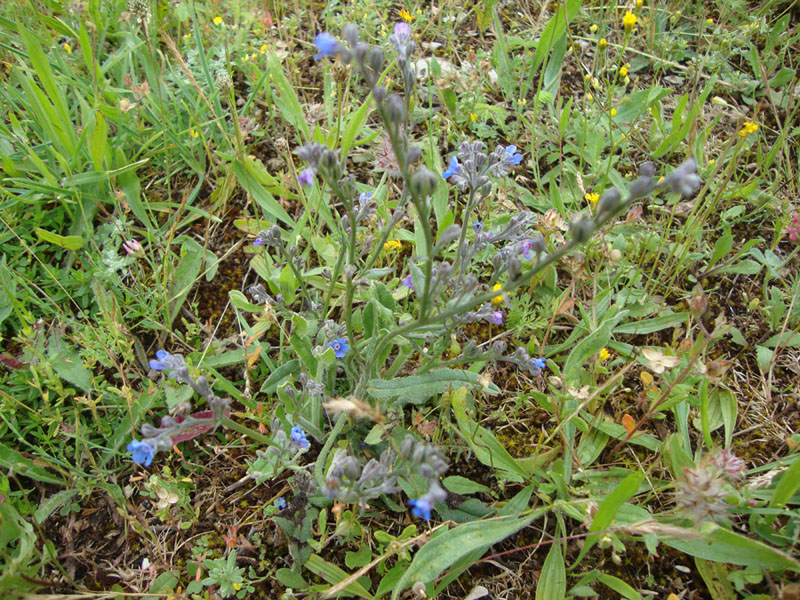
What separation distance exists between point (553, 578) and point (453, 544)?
530 mm

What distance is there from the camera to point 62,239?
3242 millimetres

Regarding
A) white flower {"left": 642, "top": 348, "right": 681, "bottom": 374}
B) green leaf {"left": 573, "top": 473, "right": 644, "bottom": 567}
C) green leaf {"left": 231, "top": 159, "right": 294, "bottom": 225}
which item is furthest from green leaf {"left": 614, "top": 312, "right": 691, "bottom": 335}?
green leaf {"left": 231, "top": 159, "right": 294, "bottom": 225}

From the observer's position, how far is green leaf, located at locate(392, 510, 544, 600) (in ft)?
7.68

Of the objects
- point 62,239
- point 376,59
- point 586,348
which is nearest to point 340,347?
point 586,348

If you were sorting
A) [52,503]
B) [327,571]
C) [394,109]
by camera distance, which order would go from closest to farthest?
[394,109] → [327,571] → [52,503]

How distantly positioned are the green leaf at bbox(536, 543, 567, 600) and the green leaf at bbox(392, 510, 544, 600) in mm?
194

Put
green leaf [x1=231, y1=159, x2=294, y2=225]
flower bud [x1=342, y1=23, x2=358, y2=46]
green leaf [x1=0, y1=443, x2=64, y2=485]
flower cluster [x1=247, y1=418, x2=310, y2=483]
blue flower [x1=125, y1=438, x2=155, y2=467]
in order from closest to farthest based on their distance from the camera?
flower bud [x1=342, y1=23, x2=358, y2=46] → blue flower [x1=125, y1=438, x2=155, y2=467] → flower cluster [x1=247, y1=418, x2=310, y2=483] → green leaf [x1=0, y1=443, x2=64, y2=485] → green leaf [x1=231, y1=159, x2=294, y2=225]

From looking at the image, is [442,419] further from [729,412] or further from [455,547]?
[729,412]

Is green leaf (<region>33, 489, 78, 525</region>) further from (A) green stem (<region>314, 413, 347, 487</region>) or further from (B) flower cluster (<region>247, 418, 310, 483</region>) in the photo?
(A) green stem (<region>314, 413, 347, 487</region>)

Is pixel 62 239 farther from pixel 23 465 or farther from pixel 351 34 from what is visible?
pixel 351 34

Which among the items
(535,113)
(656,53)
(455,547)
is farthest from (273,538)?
(656,53)

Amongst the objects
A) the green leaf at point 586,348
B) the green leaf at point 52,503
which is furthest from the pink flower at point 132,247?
the green leaf at point 586,348

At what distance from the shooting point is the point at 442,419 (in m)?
2.88

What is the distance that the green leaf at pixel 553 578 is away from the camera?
2531 millimetres
